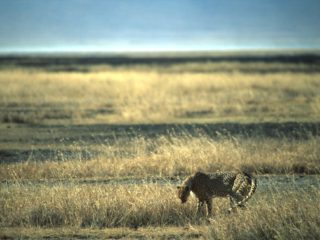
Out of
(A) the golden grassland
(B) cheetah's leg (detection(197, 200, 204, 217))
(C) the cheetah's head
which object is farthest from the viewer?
(B) cheetah's leg (detection(197, 200, 204, 217))

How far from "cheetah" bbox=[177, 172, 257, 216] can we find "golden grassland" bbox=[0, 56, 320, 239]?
24cm

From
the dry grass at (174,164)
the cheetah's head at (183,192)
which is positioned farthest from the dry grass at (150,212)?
the dry grass at (174,164)

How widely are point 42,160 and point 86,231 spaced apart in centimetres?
641

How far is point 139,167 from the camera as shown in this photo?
14.2 metres

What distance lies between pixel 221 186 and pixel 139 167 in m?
4.79

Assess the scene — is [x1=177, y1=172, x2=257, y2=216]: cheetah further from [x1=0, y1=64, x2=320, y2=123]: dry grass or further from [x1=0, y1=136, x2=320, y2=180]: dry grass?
[x1=0, y1=64, x2=320, y2=123]: dry grass

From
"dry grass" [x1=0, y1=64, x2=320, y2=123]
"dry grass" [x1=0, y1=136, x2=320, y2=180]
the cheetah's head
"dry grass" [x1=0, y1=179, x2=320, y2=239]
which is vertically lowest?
"dry grass" [x1=0, y1=64, x2=320, y2=123]

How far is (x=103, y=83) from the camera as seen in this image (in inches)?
1588

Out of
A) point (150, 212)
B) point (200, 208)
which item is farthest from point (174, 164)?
point (200, 208)

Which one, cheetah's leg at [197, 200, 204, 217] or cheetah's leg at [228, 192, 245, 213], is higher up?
cheetah's leg at [228, 192, 245, 213]

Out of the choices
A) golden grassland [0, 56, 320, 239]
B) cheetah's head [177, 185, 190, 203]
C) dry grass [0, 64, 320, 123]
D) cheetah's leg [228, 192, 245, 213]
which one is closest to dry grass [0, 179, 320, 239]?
golden grassland [0, 56, 320, 239]

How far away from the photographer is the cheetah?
947 cm

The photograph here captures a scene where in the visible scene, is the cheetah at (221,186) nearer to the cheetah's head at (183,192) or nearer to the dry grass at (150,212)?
the cheetah's head at (183,192)

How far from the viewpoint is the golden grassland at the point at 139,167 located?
31.3 feet
